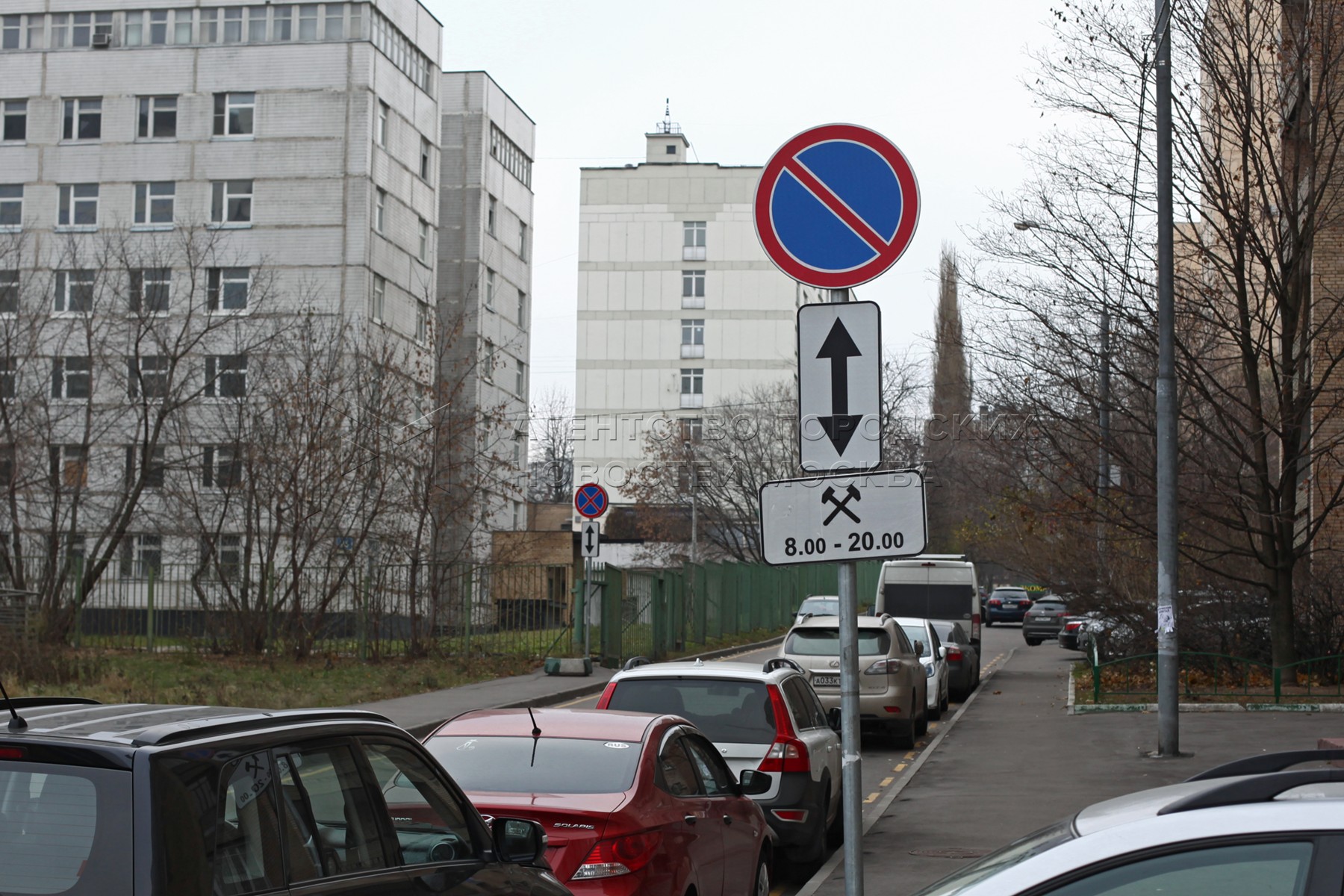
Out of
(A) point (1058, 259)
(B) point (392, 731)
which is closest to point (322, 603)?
(A) point (1058, 259)

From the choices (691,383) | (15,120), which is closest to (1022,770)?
(15,120)

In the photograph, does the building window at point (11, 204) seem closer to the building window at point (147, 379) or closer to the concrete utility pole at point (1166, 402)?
the building window at point (147, 379)

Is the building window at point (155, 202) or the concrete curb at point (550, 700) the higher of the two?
the building window at point (155, 202)

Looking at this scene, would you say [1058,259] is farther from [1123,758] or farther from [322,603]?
[322,603]

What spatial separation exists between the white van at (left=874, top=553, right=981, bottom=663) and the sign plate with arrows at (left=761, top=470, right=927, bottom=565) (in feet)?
91.7

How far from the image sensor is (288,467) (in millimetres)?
29891

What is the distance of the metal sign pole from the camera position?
208 inches

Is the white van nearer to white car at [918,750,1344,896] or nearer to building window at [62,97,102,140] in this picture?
white car at [918,750,1344,896]

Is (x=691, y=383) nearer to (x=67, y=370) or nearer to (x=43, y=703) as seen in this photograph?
(x=67, y=370)

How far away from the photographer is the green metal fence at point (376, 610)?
99.8 ft

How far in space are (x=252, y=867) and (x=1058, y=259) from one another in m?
20.4

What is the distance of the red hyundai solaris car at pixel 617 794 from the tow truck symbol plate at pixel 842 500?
2150 mm

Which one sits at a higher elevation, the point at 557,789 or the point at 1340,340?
the point at 1340,340

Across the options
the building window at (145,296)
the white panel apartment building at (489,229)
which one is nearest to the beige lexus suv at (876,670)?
the building window at (145,296)
